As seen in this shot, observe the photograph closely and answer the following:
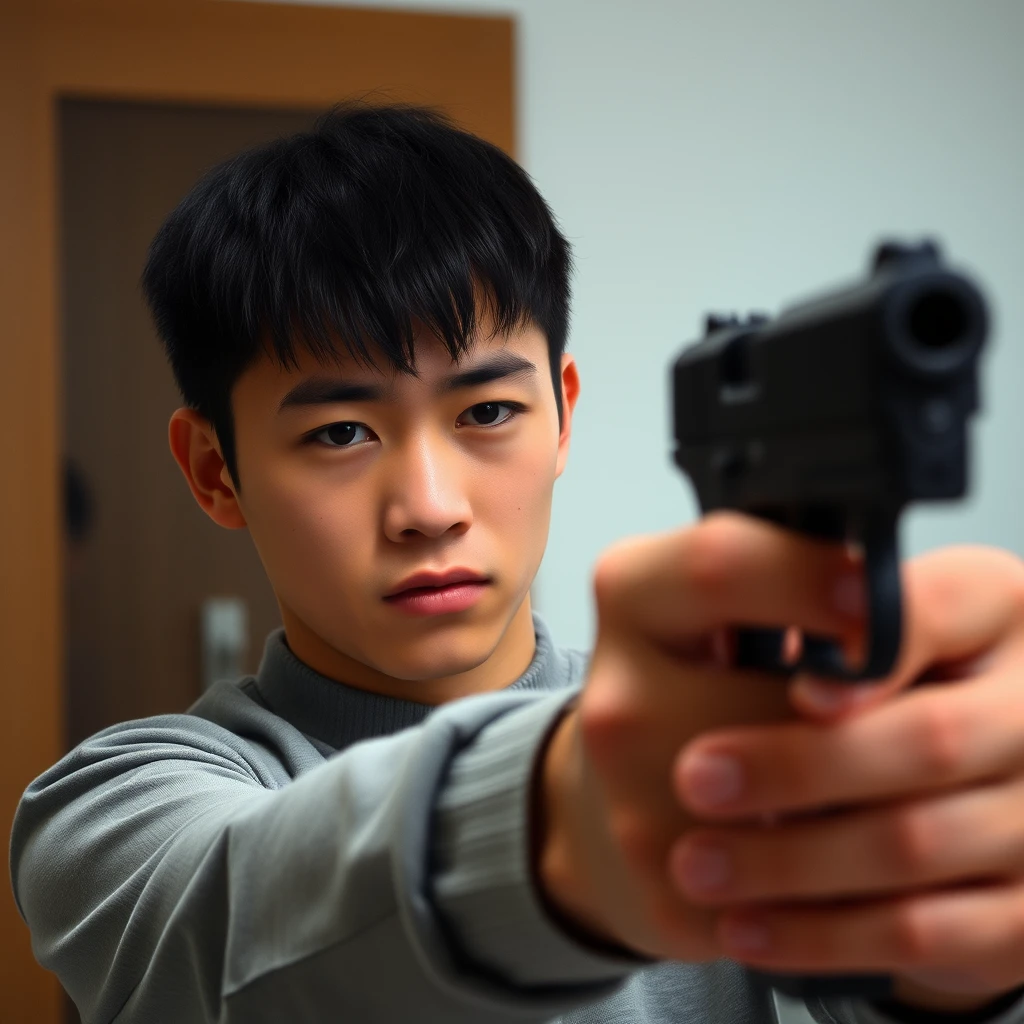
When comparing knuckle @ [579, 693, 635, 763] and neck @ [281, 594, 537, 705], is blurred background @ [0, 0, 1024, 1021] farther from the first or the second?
knuckle @ [579, 693, 635, 763]

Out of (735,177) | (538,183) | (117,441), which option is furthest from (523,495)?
(735,177)

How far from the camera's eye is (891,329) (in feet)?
1.13

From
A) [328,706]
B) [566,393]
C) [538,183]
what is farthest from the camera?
[538,183]

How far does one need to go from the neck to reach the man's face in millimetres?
39

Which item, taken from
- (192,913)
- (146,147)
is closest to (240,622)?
(146,147)

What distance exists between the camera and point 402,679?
94cm

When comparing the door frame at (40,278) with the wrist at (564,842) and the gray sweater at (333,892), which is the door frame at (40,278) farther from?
the wrist at (564,842)

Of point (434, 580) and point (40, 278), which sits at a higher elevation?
point (40, 278)

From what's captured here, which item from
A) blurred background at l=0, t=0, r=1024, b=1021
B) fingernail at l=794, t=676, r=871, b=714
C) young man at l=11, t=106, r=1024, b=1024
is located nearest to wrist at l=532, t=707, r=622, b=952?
young man at l=11, t=106, r=1024, b=1024

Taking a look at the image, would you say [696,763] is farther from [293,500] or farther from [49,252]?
[49,252]

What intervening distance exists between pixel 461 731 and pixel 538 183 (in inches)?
71.3

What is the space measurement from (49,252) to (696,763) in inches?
A: 71.8

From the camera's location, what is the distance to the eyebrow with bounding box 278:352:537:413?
0.87m

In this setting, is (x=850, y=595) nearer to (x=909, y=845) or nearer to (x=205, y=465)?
(x=909, y=845)
